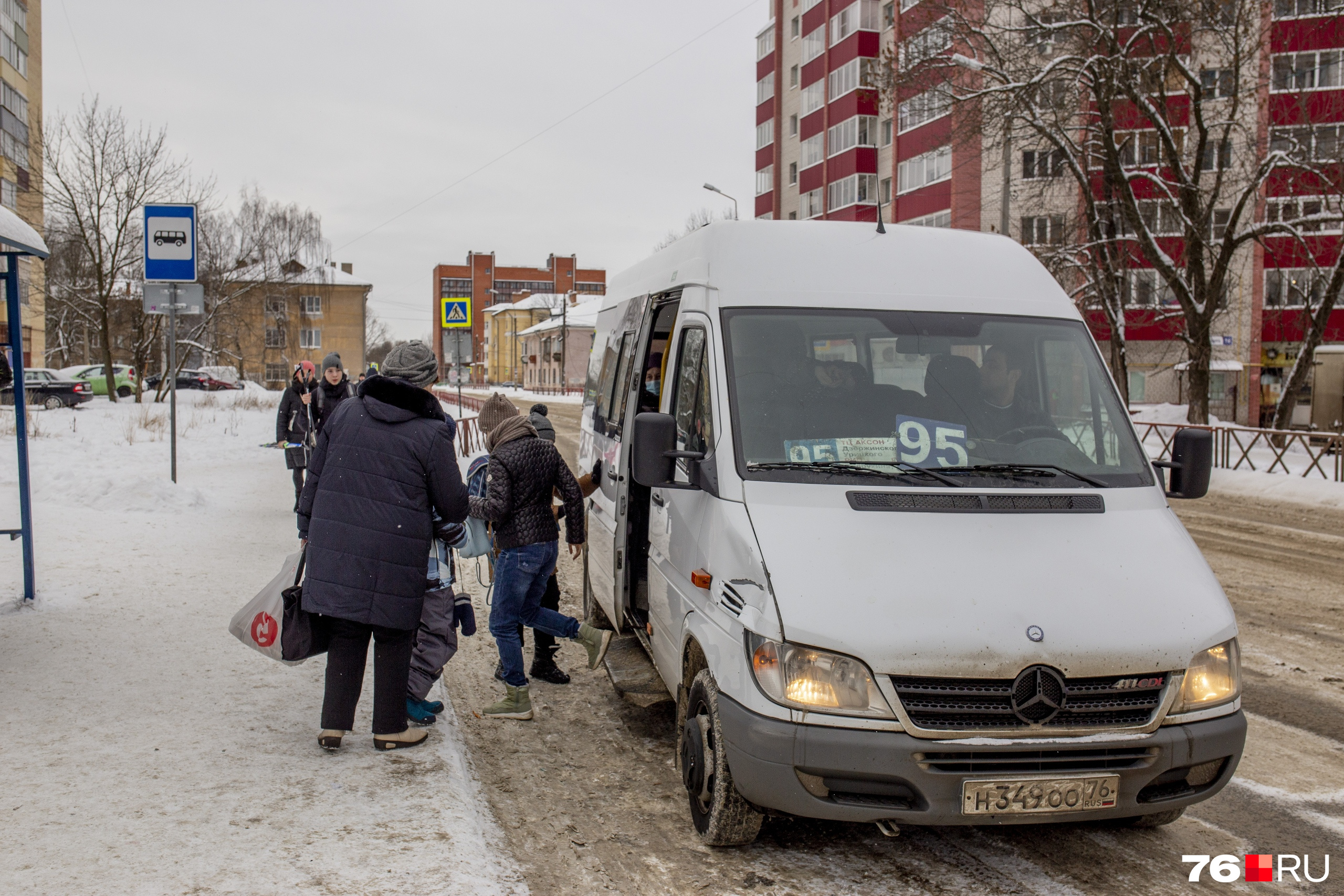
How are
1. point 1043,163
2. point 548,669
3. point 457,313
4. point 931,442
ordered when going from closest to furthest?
point 931,442 < point 548,669 < point 457,313 < point 1043,163

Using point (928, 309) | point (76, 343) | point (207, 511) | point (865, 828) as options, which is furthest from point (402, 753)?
point (76, 343)

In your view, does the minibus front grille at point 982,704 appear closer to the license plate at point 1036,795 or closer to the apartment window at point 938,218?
the license plate at point 1036,795

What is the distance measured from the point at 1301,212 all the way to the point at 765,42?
1545 inches

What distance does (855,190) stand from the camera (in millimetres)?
50562

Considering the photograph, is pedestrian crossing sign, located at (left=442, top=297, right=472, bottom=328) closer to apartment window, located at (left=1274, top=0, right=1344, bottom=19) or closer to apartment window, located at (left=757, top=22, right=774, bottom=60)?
apartment window, located at (left=1274, top=0, right=1344, bottom=19)

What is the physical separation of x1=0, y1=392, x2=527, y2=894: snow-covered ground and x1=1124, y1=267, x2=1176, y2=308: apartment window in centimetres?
3315

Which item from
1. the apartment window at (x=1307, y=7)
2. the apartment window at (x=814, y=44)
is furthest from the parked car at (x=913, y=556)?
the apartment window at (x=814, y=44)

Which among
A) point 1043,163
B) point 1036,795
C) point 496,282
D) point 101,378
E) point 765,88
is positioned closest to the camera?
point 1036,795

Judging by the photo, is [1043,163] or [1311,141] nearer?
[1311,141]

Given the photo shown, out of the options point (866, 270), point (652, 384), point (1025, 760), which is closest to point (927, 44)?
point (652, 384)

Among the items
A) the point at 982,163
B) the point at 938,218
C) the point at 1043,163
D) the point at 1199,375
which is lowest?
the point at 1199,375

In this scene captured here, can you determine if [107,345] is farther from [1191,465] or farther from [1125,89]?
[1191,465]

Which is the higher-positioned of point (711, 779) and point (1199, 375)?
point (1199, 375)

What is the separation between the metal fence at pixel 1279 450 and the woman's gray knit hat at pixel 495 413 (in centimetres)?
1486
